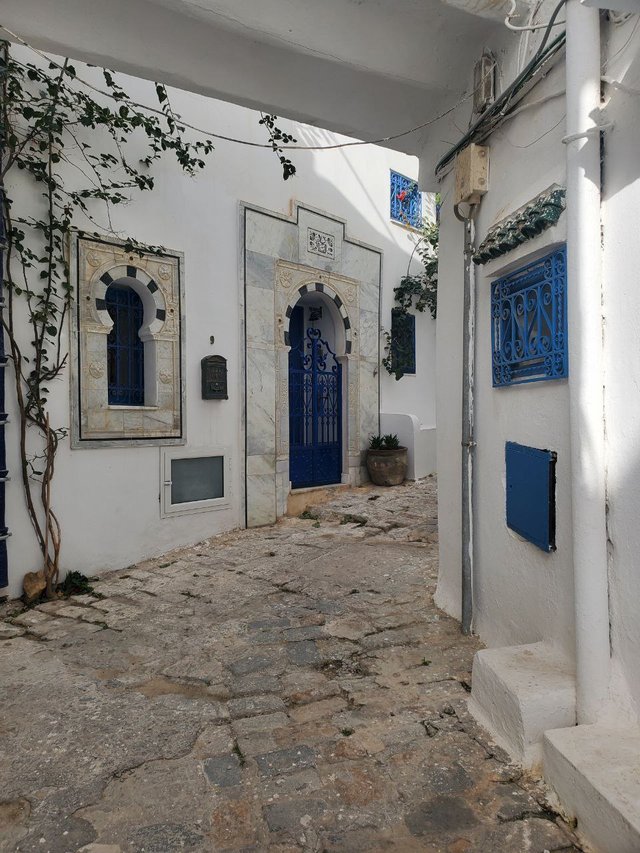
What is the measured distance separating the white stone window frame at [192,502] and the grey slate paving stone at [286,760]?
11.5 feet

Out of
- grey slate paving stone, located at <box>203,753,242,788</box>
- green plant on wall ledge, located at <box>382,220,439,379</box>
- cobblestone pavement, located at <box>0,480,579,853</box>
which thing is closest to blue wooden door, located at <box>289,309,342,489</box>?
green plant on wall ledge, located at <box>382,220,439,379</box>

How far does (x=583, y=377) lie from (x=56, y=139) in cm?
452

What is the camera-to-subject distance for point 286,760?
6.90ft

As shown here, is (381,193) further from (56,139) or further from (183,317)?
(56,139)

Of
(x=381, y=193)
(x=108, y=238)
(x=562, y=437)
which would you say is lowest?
(x=562, y=437)

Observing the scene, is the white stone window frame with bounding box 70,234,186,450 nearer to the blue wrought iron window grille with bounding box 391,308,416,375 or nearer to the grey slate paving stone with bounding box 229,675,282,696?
the grey slate paving stone with bounding box 229,675,282,696

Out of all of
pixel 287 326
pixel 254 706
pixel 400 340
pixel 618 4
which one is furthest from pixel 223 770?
pixel 400 340

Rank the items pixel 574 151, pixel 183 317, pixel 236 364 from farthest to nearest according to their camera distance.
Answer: pixel 236 364, pixel 183 317, pixel 574 151

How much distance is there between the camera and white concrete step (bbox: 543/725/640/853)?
1.50 metres

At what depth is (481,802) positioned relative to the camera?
6.08 ft

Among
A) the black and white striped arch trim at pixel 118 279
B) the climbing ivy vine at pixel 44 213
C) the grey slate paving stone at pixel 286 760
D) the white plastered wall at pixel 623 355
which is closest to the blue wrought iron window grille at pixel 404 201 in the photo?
the climbing ivy vine at pixel 44 213

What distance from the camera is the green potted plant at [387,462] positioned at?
761 centimetres

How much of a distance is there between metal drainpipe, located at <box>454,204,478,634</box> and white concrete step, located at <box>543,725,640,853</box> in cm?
122

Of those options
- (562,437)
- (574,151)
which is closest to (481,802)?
(562,437)
